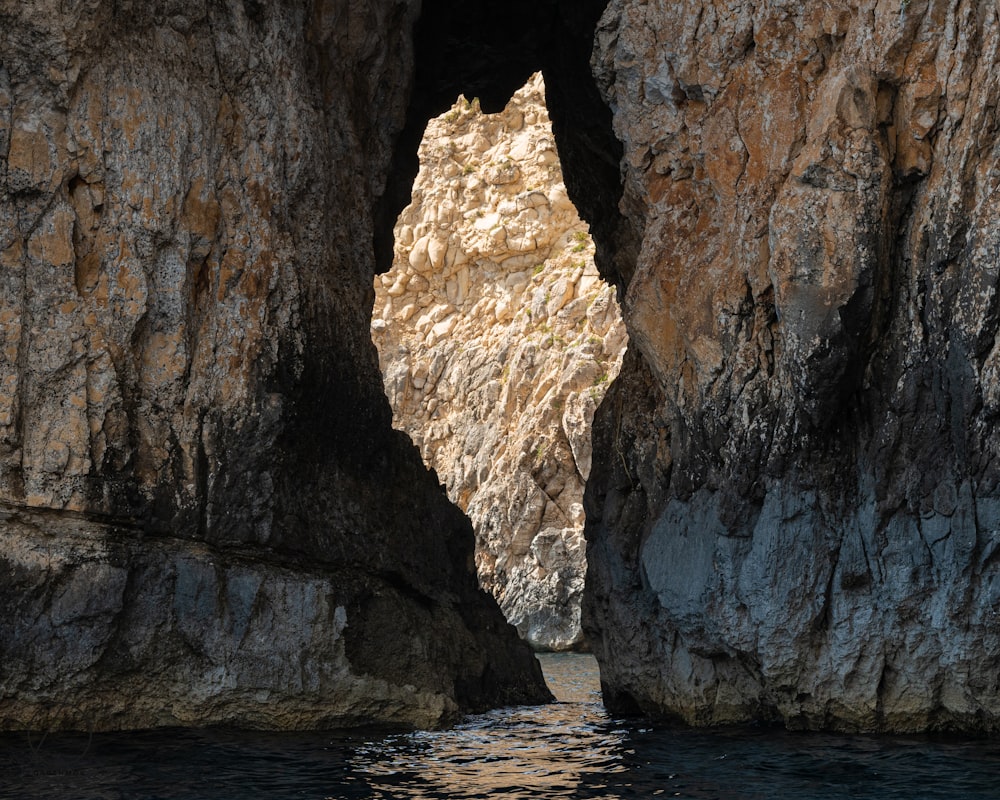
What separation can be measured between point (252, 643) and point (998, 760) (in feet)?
30.8

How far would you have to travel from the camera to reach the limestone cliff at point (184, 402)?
50.6 ft

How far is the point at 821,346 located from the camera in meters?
15.0

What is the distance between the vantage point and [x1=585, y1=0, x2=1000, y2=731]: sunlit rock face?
46.8 feet

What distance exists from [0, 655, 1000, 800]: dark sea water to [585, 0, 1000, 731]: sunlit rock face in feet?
3.74

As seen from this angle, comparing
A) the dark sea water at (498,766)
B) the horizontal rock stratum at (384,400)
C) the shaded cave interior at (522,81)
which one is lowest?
the dark sea water at (498,766)

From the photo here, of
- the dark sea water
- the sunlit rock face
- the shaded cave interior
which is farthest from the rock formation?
the dark sea water

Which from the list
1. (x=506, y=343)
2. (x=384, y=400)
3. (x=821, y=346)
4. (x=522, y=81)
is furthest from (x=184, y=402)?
(x=506, y=343)

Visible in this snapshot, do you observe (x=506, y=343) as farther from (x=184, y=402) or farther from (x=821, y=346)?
(x=821, y=346)

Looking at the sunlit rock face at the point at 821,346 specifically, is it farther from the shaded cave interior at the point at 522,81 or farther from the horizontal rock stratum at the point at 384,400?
the shaded cave interior at the point at 522,81

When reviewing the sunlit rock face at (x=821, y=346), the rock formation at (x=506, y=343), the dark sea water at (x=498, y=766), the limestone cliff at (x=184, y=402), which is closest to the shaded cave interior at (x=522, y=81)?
the sunlit rock face at (x=821, y=346)

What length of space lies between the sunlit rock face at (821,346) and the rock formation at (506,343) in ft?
83.2

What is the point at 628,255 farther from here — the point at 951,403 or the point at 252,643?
the point at 252,643

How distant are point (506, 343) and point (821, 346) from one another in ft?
127

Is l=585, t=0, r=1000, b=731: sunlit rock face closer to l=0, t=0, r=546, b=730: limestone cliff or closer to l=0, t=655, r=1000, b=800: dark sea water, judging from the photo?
l=0, t=655, r=1000, b=800: dark sea water
